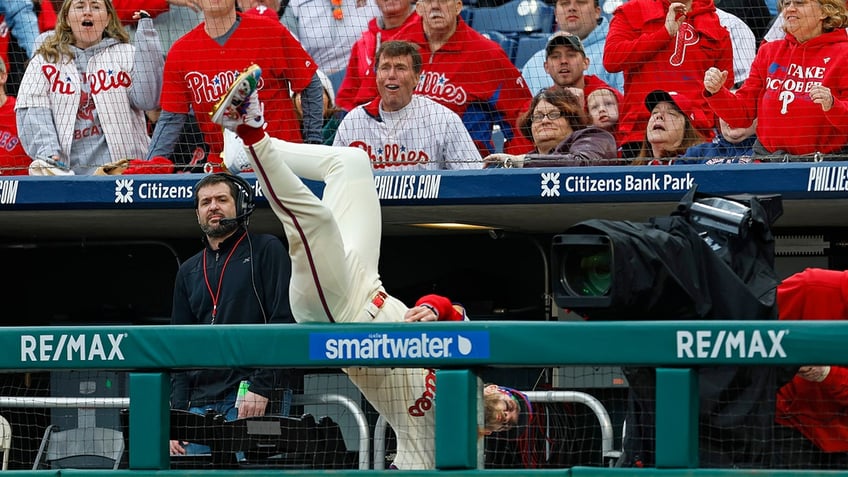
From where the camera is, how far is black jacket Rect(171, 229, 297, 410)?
17.4ft

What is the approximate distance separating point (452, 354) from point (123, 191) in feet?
11.6

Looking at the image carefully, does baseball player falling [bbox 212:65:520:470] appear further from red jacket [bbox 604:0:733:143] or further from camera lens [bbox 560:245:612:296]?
red jacket [bbox 604:0:733:143]

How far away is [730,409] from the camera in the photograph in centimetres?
348

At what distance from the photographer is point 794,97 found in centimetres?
632

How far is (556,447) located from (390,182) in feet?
6.94

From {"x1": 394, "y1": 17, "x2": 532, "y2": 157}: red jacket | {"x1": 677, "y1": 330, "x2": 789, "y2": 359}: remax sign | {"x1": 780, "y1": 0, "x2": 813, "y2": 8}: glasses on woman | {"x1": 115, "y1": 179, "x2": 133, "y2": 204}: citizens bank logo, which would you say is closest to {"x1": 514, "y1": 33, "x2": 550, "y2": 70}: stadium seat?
{"x1": 394, "y1": 17, "x2": 532, "y2": 157}: red jacket

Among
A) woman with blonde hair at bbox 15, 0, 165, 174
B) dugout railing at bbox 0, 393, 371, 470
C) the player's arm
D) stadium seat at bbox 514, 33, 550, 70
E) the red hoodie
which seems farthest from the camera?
stadium seat at bbox 514, 33, 550, 70

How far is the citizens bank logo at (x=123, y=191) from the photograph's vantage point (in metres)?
6.43

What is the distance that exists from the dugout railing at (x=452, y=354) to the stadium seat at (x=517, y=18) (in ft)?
15.3

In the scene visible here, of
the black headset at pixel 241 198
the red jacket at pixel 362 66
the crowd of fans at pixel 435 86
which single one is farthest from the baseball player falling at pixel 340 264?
the red jacket at pixel 362 66

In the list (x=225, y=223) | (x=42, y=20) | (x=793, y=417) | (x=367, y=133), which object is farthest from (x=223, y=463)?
(x=42, y=20)

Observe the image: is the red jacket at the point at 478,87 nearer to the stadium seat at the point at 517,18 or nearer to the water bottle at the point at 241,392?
the stadium seat at the point at 517,18

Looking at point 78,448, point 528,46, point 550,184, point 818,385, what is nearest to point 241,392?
point 78,448

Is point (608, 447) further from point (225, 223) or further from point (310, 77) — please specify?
point (310, 77)
